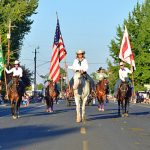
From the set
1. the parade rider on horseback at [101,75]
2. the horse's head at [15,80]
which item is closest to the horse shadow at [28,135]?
the horse's head at [15,80]

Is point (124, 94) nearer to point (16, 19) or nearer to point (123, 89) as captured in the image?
point (123, 89)

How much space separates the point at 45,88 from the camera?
3491 cm

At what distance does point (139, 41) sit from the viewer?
89812 mm

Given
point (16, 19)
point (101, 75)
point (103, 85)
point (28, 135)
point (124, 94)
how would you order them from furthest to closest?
point (16, 19) → point (101, 75) → point (103, 85) → point (124, 94) → point (28, 135)

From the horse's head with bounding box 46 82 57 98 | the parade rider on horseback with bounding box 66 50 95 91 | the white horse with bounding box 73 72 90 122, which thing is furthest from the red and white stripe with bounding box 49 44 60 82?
the parade rider on horseback with bounding box 66 50 95 91

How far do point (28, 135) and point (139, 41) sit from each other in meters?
73.7

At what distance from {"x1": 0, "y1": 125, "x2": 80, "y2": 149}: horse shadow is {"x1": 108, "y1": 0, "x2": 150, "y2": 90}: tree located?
68252 mm

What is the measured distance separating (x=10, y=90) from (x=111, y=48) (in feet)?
228

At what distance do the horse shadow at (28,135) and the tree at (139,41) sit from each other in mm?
68252

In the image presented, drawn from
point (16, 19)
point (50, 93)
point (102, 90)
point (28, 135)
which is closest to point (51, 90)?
point (50, 93)

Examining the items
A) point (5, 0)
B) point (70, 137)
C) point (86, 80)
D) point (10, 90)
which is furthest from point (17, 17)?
point (70, 137)

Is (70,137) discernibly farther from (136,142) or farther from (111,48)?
(111,48)

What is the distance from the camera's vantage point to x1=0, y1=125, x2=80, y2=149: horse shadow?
1501 centimetres

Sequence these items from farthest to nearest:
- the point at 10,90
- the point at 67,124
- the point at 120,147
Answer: the point at 10,90
the point at 67,124
the point at 120,147
